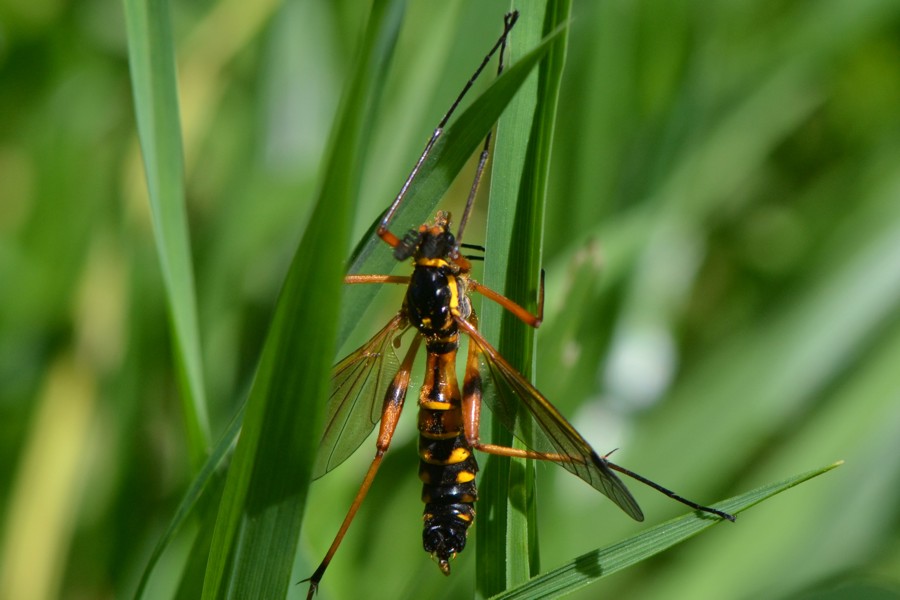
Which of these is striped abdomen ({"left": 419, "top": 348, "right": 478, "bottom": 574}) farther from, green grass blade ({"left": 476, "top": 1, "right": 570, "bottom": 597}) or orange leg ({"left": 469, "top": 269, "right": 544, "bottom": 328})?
orange leg ({"left": 469, "top": 269, "right": 544, "bottom": 328})

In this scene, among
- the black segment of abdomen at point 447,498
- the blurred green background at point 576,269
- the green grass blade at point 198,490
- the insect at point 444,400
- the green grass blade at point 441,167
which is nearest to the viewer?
the green grass blade at point 441,167

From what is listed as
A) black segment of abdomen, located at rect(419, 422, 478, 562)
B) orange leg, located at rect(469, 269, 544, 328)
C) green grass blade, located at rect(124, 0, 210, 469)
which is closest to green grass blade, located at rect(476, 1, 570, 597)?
orange leg, located at rect(469, 269, 544, 328)

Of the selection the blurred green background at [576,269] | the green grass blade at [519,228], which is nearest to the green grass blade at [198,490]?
the blurred green background at [576,269]

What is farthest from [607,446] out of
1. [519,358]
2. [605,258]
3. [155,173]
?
[155,173]

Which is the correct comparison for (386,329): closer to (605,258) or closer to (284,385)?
(605,258)

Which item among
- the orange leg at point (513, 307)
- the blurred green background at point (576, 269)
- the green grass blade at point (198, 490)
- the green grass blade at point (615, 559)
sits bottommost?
the green grass blade at point (615, 559)

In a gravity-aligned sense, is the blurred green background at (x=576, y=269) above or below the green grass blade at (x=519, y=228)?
above

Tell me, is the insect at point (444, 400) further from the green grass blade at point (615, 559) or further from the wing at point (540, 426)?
the green grass blade at point (615, 559)

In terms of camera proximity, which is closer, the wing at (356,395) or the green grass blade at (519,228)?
the green grass blade at (519,228)
